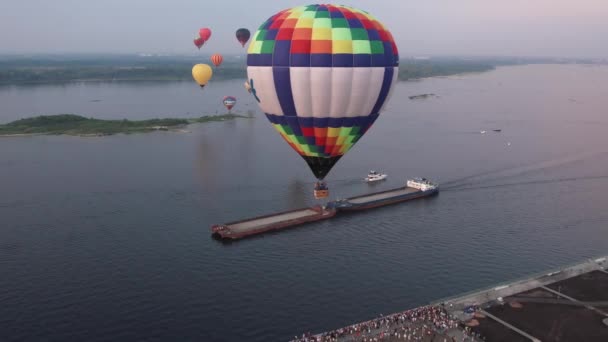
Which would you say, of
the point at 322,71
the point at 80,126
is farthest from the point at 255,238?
the point at 80,126

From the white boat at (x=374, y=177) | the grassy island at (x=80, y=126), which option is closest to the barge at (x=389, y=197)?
the white boat at (x=374, y=177)

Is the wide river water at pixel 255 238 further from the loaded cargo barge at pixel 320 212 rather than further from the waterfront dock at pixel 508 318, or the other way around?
the waterfront dock at pixel 508 318

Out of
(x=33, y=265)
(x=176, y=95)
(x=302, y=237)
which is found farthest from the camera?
(x=176, y=95)

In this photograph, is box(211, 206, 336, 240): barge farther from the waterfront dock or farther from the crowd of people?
the waterfront dock

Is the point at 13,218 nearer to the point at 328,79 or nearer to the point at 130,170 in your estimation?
the point at 130,170

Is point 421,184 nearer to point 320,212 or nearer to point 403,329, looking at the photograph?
point 320,212

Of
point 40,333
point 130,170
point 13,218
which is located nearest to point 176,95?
point 130,170

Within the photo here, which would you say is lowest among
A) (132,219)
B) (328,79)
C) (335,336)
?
(335,336)
